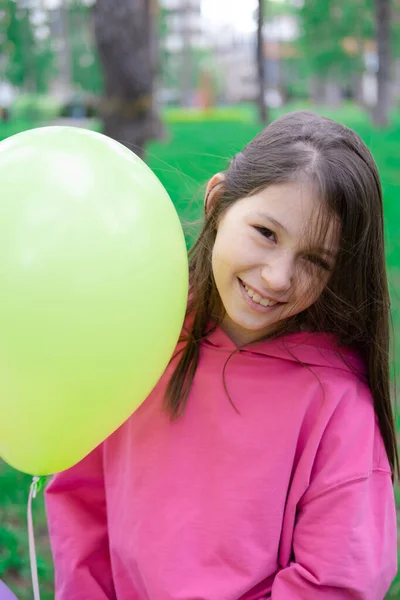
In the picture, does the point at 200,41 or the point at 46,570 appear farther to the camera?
the point at 200,41

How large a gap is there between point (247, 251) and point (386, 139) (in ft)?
26.5

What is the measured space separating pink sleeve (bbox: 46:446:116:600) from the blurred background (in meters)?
0.51

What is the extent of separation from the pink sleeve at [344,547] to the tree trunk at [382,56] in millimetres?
10315

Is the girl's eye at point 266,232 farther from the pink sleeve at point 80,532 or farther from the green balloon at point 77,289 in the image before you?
the pink sleeve at point 80,532

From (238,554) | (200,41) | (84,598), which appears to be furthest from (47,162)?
(200,41)

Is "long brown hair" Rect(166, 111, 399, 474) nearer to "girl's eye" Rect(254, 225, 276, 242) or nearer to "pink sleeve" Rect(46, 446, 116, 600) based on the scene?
"girl's eye" Rect(254, 225, 276, 242)

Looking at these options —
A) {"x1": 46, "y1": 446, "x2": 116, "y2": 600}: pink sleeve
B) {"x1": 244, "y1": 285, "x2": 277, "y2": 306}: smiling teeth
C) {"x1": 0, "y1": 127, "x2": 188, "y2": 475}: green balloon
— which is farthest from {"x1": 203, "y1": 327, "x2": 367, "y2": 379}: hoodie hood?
{"x1": 46, "y1": 446, "x2": 116, "y2": 600}: pink sleeve

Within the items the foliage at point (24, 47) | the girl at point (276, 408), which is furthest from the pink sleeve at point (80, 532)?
the foliage at point (24, 47)

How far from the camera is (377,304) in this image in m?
1.46

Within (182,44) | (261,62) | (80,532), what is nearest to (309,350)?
(80,532)

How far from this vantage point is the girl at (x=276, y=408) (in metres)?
1.32

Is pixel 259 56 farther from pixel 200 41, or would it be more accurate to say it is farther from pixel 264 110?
pixel 200 41

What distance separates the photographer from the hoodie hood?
146 cm

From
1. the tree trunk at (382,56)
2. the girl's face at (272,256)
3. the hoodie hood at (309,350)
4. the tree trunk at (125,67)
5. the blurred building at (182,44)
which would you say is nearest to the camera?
the girl's face at (272,256)
